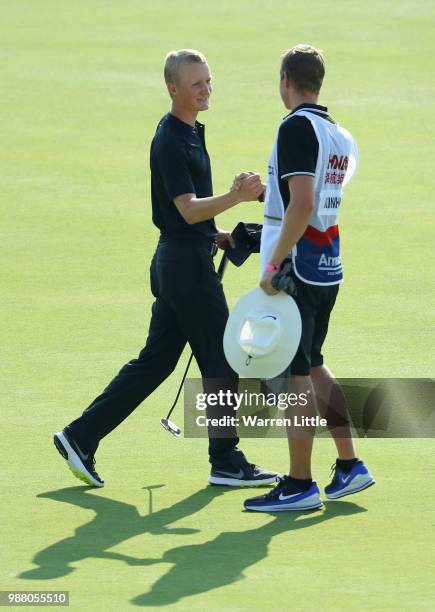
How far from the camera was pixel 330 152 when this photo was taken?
683cm

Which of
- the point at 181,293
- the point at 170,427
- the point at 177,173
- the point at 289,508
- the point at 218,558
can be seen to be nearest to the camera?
the point at 218,558

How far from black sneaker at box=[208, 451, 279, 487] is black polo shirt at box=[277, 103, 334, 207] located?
144 centimetres

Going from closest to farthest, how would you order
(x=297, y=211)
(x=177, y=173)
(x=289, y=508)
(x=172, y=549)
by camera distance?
(x=172, y=549)
(x=297, y=211)
(x=289, y=508)
(x=177, y=173)

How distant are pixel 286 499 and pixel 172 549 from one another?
0.73 metres

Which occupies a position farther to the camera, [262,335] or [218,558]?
[262,335]

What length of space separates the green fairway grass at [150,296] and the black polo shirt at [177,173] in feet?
3.80

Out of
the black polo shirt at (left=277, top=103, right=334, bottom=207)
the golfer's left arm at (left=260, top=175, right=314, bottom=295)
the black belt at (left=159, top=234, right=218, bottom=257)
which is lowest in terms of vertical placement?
the black belt at (left=159, top=234, right=218, bottom=257)

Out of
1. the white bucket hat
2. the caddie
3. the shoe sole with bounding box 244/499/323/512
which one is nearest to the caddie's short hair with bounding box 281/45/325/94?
the caddie

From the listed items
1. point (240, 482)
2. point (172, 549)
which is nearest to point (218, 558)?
point (172, 549)

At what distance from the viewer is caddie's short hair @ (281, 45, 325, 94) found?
682 centimetres

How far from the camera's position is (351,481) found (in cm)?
714

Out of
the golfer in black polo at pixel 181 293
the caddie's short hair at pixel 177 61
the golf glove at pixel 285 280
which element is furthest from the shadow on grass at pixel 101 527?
the caddie's short hair at pixel 177 61

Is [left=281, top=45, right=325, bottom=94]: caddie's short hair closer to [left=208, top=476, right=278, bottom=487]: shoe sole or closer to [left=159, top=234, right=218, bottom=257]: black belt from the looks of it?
[left=159, top=234, right=218, bottom=257]: black belt

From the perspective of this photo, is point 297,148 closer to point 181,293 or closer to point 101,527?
point 181,293
